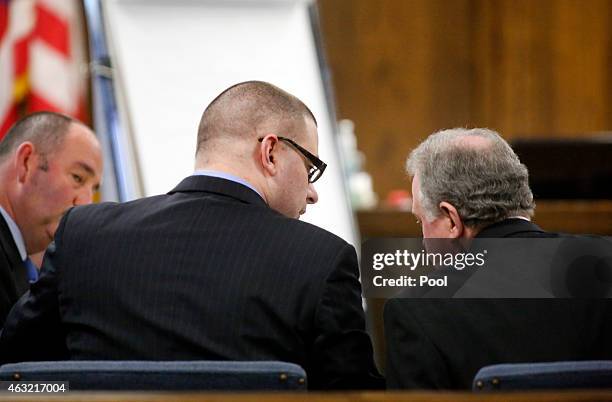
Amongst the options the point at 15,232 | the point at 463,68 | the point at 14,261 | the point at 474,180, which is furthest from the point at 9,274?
the point at 463,68

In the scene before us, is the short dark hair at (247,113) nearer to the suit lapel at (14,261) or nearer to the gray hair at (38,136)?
the suit lapel at (14,261)

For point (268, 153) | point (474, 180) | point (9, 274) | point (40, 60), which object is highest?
point (40, 60)

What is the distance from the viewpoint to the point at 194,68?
3496 millimetres

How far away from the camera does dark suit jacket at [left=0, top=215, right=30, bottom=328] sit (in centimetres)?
Answer: 228

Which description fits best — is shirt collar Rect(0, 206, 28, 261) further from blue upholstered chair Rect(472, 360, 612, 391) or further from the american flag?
blue upholstered chair Rect(472, 360, 612, 391)

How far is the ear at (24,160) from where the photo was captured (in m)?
2.68

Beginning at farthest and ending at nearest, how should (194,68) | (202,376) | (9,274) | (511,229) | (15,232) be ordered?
(194,68) → (15,232) → (9,274) → (511,229) → (202,376)

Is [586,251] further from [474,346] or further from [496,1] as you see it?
[496,1]

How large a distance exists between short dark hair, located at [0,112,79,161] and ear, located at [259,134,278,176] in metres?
0.89

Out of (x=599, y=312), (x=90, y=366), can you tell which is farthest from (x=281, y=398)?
(x=599, y=312)

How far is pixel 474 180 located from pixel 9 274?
1.17m

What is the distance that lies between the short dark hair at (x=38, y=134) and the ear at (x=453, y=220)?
49.1 inches

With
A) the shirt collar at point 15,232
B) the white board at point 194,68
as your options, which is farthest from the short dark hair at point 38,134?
the white board at point 194,68

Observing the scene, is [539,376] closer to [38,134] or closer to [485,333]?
[485,333]
